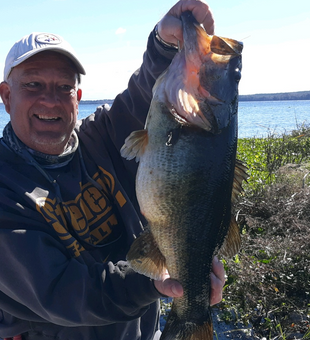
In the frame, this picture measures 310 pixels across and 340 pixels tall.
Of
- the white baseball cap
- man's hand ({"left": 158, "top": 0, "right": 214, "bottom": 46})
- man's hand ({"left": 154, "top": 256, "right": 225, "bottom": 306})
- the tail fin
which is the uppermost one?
man's hand ({"left": 158, "top": 0, "right": 214, "bottom": 46})

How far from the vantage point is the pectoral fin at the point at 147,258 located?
207cm

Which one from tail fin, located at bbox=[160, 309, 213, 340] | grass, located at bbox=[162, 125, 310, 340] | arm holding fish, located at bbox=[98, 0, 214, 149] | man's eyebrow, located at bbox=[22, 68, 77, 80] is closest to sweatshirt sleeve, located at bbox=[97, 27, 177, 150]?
arm holding fish, located at bbox=[98, 0, 214, 149]

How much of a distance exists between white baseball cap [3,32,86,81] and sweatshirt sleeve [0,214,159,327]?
43.9 inches

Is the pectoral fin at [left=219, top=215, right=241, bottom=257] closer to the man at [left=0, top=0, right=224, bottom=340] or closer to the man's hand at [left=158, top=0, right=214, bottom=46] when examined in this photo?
the man at [left=0, top=0, right=224, bottom=340]

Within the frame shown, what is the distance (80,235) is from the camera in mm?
2410

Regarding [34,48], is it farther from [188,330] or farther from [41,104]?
[188,330]

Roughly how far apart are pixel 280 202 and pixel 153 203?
4152 millimetres

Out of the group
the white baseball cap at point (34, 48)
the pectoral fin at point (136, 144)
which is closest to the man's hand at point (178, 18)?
the pectoral fin at point (136, 144)

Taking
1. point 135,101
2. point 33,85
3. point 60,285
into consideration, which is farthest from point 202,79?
point 60,285

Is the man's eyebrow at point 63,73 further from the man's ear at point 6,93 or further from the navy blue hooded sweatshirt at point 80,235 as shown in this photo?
the navy blue hooded sweatshirt at point 80,235

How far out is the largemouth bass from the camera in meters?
2.04

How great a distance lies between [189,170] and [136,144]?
35cm

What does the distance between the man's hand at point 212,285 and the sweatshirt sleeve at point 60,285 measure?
6 cm

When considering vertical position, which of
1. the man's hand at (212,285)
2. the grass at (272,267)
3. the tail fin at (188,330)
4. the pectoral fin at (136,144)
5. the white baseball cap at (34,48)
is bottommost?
the grass at (272,267)
